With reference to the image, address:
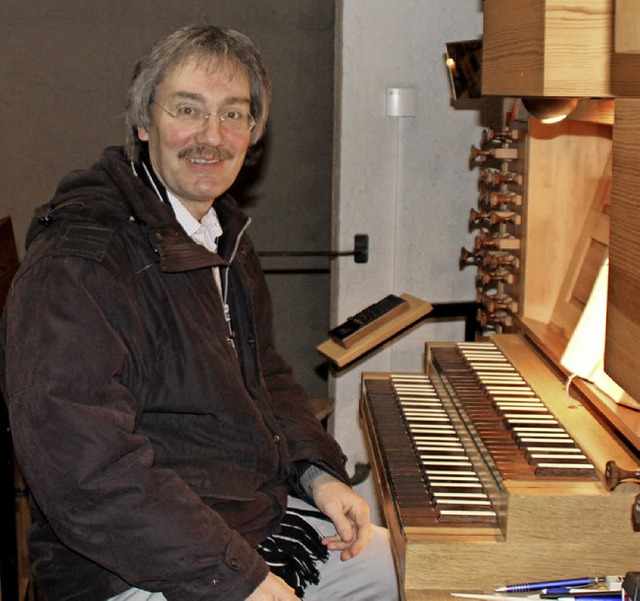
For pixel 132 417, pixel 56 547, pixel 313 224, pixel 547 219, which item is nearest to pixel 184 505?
pixel 132 417

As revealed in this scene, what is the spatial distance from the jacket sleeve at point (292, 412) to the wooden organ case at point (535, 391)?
103 millimetres

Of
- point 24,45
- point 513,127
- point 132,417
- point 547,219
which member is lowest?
point 132,417

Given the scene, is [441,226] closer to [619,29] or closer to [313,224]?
[313,224]

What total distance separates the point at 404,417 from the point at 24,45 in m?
2.23

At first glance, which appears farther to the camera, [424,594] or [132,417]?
[132,417]

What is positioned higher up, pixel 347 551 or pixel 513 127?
pixel 513 127

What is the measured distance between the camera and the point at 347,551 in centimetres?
209

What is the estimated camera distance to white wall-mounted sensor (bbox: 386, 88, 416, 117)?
3.30 meters

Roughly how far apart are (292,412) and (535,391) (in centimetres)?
54

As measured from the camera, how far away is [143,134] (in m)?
2.13

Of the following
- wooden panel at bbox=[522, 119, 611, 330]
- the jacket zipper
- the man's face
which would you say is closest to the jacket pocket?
the jacket zipper

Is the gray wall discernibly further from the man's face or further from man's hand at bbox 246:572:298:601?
man's hand at bbox 246:572:298:601

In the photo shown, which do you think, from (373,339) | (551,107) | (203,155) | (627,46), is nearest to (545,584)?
(627,46)

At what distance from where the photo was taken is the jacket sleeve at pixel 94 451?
162 centimetres
